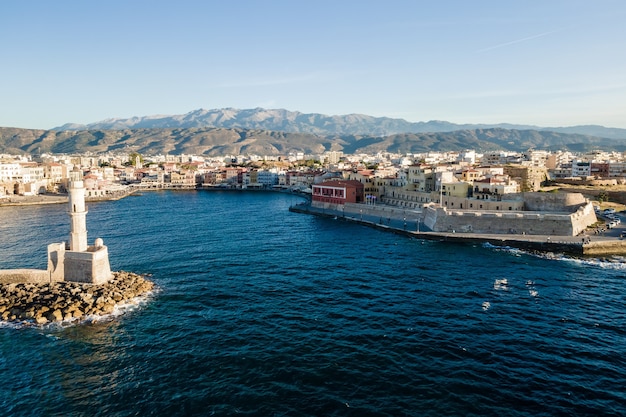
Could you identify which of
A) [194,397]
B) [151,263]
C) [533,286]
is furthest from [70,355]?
[533,286]

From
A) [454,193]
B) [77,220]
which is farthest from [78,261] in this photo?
[454,193]

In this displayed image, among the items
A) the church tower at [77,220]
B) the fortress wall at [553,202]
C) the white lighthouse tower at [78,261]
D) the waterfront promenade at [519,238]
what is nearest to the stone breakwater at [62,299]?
the white lighthouse tower at [78,261]

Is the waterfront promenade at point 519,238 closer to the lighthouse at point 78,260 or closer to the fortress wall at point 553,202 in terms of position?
the fortress wall at point 553,202

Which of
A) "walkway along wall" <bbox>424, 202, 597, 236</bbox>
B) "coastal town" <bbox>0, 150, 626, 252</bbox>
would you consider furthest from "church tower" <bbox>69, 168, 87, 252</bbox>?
"walkway along wall" <bbox>424, 202, 597, 236</bbox>

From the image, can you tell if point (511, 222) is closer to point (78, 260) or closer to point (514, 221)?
point (514, 221)

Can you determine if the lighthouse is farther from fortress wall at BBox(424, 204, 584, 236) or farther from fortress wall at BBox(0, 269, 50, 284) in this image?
fortress wall at BBox(424, 204, 584, 236)

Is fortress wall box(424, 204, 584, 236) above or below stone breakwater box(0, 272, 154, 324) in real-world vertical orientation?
above

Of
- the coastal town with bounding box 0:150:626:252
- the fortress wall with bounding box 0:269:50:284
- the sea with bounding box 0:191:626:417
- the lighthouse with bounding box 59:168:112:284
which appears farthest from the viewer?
the coastal town with bounding box 0:150:626:252
